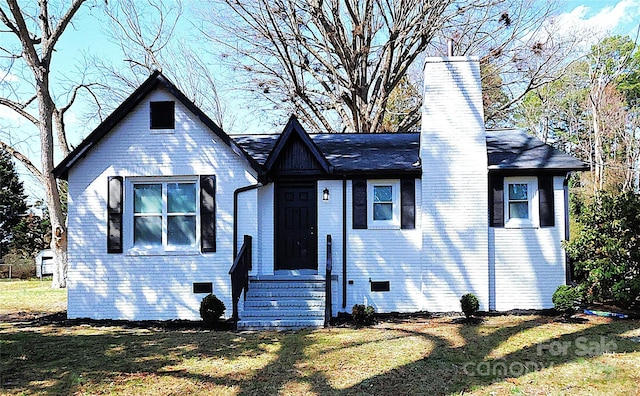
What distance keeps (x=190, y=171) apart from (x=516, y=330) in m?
7.37

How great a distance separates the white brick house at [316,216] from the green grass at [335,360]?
1.35 m

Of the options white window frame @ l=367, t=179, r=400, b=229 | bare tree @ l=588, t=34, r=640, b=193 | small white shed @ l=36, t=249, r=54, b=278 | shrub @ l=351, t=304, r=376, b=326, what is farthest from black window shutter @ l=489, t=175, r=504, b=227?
small white shed @ l=36, t=249, r=54, b=278

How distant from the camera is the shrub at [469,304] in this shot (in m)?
10.1

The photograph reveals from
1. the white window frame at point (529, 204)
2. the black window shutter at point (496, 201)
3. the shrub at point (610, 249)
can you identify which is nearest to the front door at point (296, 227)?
the black window shutter at point (496, 201)

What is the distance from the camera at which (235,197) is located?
10562mm

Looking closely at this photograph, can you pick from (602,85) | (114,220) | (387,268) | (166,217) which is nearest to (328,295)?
(387,268)

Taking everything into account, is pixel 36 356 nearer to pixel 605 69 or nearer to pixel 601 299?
pixel 601 299

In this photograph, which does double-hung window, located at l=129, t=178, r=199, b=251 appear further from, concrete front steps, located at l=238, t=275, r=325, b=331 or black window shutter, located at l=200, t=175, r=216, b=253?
concrete front steps, located at l=238, t=275, r=325, b=331

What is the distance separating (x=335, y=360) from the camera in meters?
6.91

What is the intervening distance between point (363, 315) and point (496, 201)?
4.06 metres

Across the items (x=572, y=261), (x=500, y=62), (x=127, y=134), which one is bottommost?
(x=572, y=261)

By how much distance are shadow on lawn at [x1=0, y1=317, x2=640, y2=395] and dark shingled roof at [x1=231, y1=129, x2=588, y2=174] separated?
11.4 feet

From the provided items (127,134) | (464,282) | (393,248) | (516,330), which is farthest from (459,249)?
(127,134)

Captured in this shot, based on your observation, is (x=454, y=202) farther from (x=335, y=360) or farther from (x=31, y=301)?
(x=31, y=301)
